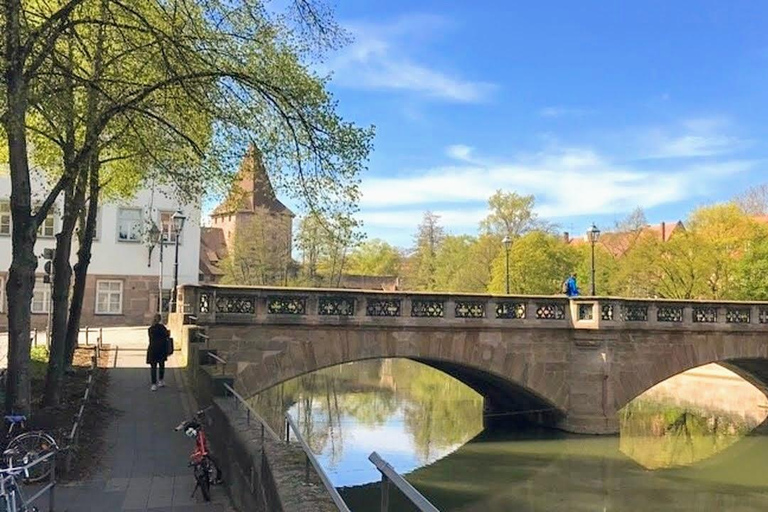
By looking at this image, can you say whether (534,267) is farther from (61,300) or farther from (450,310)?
(61,300)

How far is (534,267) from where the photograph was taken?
38438mm

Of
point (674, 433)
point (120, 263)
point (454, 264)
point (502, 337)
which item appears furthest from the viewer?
point (454, 264)

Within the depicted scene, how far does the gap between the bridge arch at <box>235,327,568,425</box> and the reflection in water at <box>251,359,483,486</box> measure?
86.7 inches

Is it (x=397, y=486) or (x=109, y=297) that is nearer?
(x=397, y=486)

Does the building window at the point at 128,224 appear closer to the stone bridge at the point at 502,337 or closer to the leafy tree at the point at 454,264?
the stone bridge at the point at 502,337

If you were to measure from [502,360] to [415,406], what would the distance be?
8.83 meters

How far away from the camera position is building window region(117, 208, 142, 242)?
3150 cm

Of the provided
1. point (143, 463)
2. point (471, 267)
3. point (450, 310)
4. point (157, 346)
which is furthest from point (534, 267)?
point (143, 463)

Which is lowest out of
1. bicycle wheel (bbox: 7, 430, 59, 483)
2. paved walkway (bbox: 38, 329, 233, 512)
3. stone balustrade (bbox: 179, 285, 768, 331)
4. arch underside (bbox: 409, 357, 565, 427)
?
arch underside (bbox: 409, 357, 565, 427)

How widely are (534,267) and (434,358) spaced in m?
22.4

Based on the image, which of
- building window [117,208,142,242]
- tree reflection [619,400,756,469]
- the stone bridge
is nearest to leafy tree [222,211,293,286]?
building window [117,208,142,242]

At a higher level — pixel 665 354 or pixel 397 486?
pixel 397 486

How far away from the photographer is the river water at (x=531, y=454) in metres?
14.2

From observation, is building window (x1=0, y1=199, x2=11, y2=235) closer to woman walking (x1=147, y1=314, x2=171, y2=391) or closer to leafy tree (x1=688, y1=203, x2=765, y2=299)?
woman walking (x1=147, y1=314, x2=171, y2=391)
